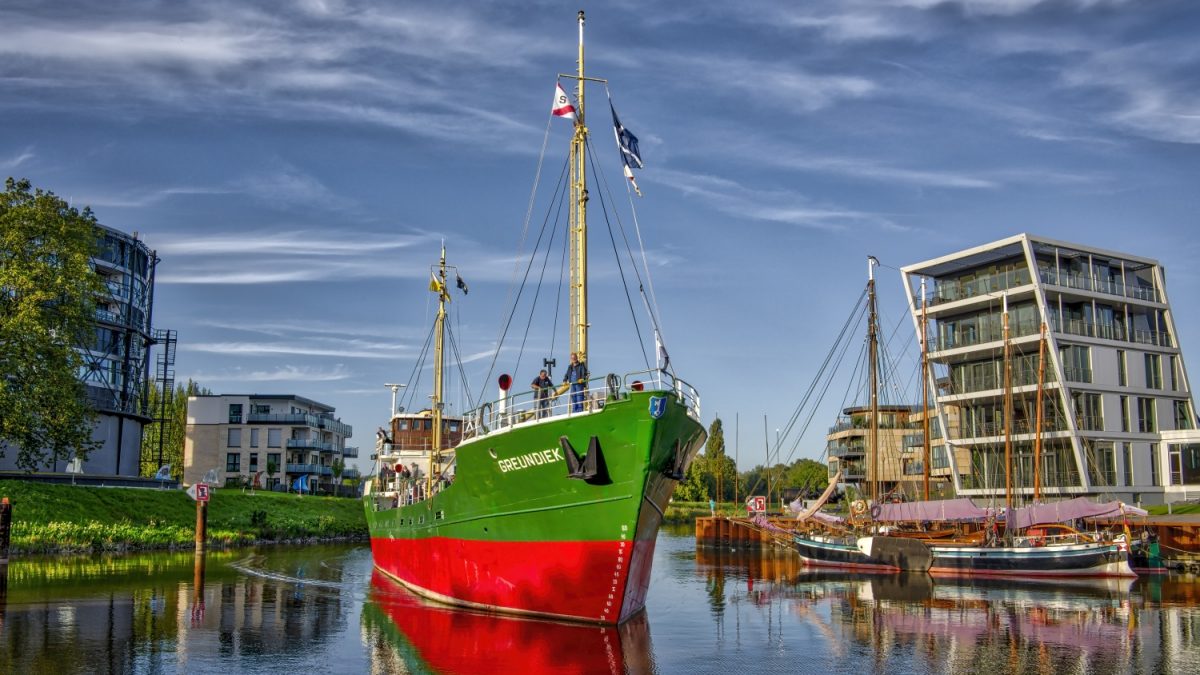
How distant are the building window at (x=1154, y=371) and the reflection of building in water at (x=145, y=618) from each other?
173 ft

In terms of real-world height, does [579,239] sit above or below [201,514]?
above

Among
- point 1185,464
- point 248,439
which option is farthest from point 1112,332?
point 248,439

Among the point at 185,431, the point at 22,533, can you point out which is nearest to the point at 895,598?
the point at 22,533

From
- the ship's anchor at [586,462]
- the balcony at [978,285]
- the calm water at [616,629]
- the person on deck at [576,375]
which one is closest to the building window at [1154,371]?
the balcony at [978,285]

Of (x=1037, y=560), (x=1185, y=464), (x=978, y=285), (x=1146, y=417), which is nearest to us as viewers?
(x=1037, y=560)

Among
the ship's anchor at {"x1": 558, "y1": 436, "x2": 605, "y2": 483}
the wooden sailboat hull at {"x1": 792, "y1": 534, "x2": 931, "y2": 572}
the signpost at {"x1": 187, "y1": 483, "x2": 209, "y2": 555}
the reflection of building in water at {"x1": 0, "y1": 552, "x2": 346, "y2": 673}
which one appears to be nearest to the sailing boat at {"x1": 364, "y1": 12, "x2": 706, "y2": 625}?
the ship's anchor at {"x1": 558, "y1": 436, "x2": 605, "y2": 483}

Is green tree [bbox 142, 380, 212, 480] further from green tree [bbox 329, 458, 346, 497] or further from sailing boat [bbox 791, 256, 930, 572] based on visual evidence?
sailing boat [bbox 791, 256, 930, 572]

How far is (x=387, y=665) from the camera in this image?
19.9 metres

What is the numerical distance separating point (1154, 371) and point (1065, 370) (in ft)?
31.1

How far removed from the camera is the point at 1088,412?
193 ft

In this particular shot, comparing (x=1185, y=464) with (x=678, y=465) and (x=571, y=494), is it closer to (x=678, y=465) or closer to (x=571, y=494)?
(x=678, y=465)

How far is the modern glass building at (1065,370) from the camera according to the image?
58.3m

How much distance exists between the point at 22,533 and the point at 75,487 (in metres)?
9.67

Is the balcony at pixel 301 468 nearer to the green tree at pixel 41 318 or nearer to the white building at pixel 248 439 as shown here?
the white building at pixel 248 439
